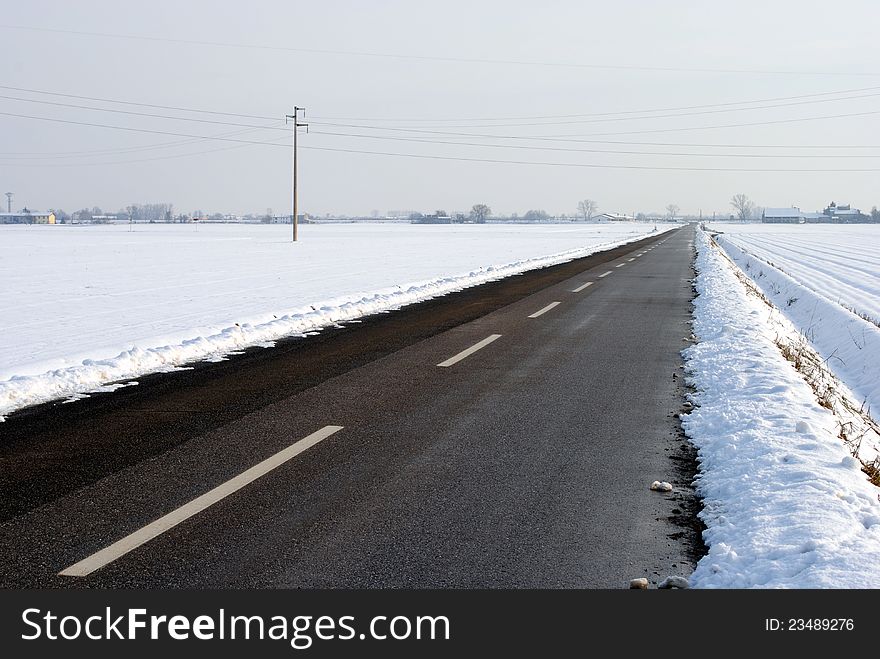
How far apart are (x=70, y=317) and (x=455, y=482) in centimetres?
1156

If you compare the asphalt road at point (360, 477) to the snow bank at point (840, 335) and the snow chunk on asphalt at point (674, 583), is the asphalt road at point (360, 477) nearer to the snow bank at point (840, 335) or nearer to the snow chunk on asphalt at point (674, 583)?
the snow chunk on asphalt at point (674, 583)

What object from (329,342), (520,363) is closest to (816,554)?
(520,363)

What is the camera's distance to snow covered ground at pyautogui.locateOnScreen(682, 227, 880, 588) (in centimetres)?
357

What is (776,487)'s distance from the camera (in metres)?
4.60

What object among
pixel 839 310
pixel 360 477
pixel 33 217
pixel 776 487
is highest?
pixel 33 217

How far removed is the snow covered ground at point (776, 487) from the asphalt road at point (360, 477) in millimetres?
216

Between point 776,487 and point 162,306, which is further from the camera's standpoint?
point 162,306

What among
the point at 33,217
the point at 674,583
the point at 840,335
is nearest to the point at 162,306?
the point at 840,335

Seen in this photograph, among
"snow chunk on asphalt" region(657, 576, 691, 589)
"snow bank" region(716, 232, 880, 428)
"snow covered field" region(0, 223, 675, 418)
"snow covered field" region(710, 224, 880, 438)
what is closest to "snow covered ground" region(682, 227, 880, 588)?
"snow chunk on asphalt" region(657, 576, 691, 589)

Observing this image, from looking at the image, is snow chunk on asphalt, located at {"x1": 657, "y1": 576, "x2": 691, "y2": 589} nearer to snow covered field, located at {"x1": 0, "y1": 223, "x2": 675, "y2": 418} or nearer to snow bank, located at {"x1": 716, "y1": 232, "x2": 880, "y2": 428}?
snow covered field, located at {"x1": 0, "y1": 223, "x2": 675, "y2": 418}

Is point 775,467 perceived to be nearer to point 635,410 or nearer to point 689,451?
point 689,451

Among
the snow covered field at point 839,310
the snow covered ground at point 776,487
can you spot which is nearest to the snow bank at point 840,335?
the snow covered field at point 839,310

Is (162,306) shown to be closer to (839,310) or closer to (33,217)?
(839,310)

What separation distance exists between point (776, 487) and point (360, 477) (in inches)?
100.0
